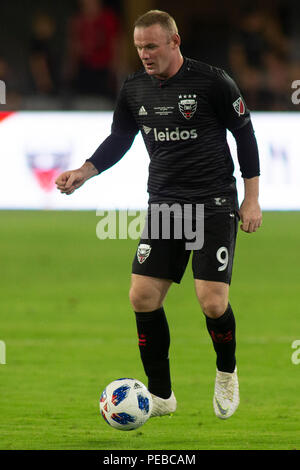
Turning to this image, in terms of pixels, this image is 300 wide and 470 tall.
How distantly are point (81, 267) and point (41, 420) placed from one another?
6.06m

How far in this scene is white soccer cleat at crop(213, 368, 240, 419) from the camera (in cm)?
593

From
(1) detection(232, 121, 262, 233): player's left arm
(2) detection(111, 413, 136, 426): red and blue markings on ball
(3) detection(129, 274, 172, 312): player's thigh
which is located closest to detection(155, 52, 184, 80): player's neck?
(1) detection(232, 121, 262, 233): player's left arm

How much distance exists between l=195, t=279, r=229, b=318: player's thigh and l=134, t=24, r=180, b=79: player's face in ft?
3.83

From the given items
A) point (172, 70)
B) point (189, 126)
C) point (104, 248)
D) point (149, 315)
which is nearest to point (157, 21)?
point (172, 70)

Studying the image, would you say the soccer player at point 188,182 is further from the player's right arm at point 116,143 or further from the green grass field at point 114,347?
the green grass field at point 114,347

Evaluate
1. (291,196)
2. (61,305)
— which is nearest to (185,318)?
(61,305)

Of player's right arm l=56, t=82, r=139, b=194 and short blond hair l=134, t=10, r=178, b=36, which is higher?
short blond hair l=134, t=10, r=178, b=36

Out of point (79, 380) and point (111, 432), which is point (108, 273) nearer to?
point (79, 380)

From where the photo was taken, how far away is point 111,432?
5.84 metres

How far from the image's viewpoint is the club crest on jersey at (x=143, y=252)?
596 centimetres

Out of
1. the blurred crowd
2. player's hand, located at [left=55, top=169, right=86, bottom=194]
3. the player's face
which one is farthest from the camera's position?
the blurred crowd

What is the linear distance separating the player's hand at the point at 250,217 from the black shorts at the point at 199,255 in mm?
112

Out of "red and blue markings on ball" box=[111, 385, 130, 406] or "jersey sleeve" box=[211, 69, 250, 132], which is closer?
"red and blue markings on ball" box=[111, 385, 130, 406]

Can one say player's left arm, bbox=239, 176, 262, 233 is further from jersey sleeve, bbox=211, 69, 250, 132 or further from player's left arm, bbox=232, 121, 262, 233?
jersey sleeve, bbox=211, 69, 250, 132
